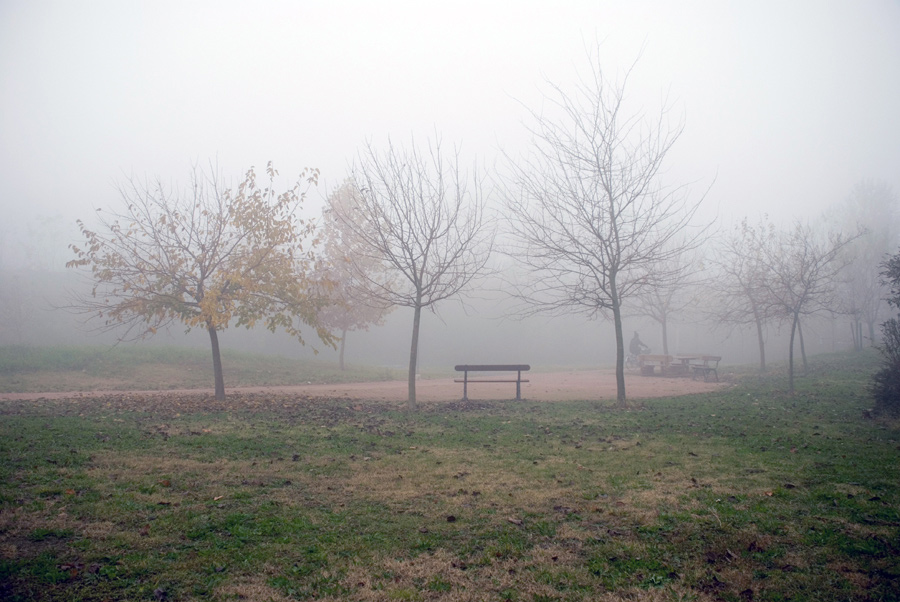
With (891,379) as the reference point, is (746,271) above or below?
above

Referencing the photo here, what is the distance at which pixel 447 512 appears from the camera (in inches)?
202

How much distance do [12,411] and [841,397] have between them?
18877 mm

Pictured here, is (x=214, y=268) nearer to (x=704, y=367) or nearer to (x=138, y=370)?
(x=138, y=370)

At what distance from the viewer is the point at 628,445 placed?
8.29m

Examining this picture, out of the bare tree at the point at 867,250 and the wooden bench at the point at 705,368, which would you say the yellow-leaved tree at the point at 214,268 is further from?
the bare tree at the point at 867,250

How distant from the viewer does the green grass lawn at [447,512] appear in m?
3.60

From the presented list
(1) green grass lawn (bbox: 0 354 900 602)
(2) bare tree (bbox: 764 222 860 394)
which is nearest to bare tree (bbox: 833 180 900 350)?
(2) bare tree (bbox: 764 222 860 394)

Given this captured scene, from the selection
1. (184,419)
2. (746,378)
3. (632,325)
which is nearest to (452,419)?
(184,419)

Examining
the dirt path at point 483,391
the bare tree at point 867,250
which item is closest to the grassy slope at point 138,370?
the dirt path at point 483,391

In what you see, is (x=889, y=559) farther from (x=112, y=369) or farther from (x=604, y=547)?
(x=112, y=369)

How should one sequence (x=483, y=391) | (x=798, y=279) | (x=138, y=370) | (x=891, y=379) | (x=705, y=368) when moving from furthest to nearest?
(x=705, y=368), (x=138, y=370), (x=483, y=391), (x=798, y=279), (x=891, y=379)

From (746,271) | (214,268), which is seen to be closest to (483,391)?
(214,268)

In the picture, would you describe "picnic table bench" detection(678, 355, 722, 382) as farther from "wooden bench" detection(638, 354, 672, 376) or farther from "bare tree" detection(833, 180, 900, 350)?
"bare tree" detection(833, 180, 900, 350)

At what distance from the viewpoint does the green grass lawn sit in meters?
3.60
